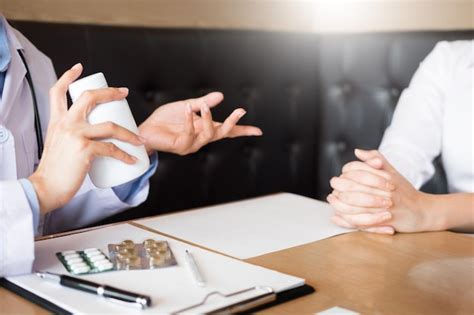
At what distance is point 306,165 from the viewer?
1.90m

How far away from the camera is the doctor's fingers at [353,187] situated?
976mm

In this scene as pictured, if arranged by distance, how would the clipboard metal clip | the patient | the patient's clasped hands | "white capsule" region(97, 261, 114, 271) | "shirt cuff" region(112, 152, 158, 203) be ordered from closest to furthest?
1. the clipboard metal clip
2. "white capsule" region(97, 261, 114, 271)
3. the patient's clasped hands
4. "shirt cuff" region(112, 152, 158, 203)
5. the patient

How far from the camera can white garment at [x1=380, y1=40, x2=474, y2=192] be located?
4.49 ft

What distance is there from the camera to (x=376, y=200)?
3.16 feet

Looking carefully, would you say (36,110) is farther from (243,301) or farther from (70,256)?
(243,301)

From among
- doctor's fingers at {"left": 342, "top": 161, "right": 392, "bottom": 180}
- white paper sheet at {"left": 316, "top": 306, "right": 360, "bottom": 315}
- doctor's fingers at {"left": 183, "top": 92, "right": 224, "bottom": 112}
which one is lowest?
white paper sheet at {"left": 316, "top": 306, "right": 360, "bottom": 315}

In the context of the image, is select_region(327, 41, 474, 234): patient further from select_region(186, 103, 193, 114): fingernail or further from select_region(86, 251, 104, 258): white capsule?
select_region(86, 251, 104, 258): white capsule

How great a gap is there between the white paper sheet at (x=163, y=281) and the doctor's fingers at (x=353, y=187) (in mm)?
303

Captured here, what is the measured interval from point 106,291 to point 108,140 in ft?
0.66

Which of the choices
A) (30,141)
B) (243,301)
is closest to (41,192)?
(243,301)

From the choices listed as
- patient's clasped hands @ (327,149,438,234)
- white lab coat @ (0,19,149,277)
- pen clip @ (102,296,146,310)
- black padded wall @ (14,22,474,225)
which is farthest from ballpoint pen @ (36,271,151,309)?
black padded wall @ (14,22,474,225)

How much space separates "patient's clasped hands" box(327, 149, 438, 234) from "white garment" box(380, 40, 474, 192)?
334mm

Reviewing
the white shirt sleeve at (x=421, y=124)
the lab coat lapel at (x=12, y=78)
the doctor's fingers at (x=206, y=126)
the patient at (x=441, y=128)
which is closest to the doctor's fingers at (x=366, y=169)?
the patient at (x=441, y=128)

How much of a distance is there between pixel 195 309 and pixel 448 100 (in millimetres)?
1013
